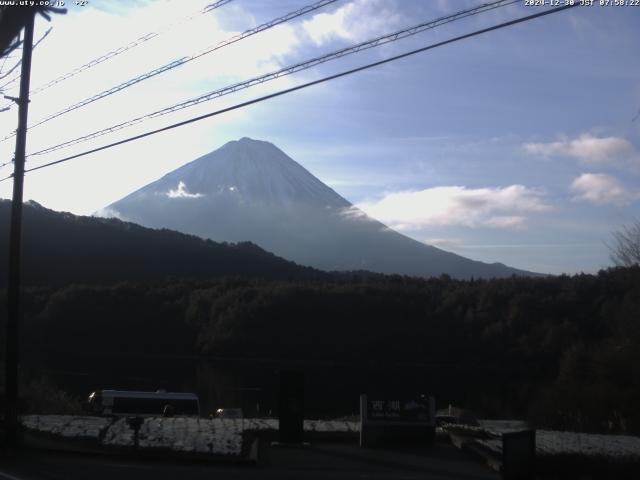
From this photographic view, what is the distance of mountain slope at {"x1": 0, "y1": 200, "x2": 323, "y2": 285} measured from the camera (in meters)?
94.3

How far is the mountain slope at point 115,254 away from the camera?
309 feet

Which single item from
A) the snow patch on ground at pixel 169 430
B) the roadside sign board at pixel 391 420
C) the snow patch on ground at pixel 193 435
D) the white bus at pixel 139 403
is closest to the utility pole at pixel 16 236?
the snow patch on ground at pixel 169 430

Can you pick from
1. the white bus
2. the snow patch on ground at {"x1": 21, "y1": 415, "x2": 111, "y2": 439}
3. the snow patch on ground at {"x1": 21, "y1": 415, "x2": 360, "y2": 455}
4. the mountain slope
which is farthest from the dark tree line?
the snow patch on ground at {"x1": 21, "y1": 415, "x2": 111, "y2": 439}

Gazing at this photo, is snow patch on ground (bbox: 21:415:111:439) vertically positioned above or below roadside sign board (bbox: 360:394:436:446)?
below

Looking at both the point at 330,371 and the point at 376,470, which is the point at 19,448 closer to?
the point at 376,470

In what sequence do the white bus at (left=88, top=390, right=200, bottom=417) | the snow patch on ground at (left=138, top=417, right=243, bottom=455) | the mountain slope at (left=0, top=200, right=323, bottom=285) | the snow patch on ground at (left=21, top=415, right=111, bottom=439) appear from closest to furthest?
the snow patch on ground at (left=138, top=417, right=243, bottom=455) < the snow patch on ground at (left=21, top=415, right=111, bottom=439) < the white bus at (left=88, top=390, right=200, bottom=417) < the mountain slope at (left=0, top=200, right=323, bottom=285)

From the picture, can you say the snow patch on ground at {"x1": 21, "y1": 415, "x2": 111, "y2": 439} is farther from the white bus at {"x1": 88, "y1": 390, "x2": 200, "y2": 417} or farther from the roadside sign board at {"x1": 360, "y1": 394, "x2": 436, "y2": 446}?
the white bus at {"x1": 88, "y1": 390, "x2": 200, "y2": 417}

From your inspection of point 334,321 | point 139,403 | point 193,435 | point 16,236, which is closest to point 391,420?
point 193,435

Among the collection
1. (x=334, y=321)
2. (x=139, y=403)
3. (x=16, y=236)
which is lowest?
(x=139, y=403)

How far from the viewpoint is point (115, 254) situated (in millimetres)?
106125

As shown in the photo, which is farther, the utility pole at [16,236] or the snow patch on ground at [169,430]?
the utility pole at [16,236]

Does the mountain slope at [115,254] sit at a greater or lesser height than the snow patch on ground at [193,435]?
greater

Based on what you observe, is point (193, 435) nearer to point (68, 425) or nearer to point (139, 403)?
point (68, 425)

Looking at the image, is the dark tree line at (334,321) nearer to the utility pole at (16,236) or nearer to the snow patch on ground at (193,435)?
the snow patch on ground at (193,435)
